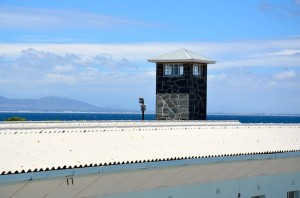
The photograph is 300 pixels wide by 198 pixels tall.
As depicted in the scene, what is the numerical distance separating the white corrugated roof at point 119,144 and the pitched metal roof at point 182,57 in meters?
9.22

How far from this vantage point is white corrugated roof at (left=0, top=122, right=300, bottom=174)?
1563 centimetres

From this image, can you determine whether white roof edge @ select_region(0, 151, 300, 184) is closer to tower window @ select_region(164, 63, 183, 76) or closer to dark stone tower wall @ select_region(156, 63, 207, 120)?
dark stone tower wall @ select_region(156, 63, 207, 120)

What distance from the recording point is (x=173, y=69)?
3594cm

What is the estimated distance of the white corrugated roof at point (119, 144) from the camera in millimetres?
15633

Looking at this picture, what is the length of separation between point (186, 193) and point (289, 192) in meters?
7.28

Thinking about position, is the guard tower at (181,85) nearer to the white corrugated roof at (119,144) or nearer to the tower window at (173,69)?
the tower window at (173,69)

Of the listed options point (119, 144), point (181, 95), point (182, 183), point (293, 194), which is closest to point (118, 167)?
point (119, 144)

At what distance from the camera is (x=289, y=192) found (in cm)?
2616

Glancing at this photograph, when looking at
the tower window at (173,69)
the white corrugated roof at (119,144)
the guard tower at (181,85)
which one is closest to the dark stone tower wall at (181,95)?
the guard tower at (181,85)

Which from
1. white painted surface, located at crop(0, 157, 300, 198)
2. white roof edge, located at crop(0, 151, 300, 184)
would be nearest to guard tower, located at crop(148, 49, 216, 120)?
white painted surface, located at crop(0, 157, 300, 198)

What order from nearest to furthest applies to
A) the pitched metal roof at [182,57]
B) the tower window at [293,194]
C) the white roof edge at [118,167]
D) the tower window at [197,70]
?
the white roof edge at [118,167] < the tower window at [293,194] < the pitched metal roof at [182,57] < the tower window at [197,70]

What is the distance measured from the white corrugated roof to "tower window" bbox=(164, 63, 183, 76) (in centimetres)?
940

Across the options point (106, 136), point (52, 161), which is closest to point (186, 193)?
point (106, 136)

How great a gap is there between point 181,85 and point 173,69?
1119 mm
